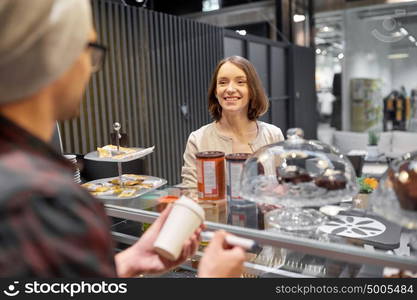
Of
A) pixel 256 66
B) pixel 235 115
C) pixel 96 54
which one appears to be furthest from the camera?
pixel 256 66

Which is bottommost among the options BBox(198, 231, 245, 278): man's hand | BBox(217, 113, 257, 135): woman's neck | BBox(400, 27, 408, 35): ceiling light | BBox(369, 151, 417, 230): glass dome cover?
BBox(198, 231, 245, 278): man's hand

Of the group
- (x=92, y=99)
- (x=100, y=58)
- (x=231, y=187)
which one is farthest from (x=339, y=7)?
(x=100, y=58)

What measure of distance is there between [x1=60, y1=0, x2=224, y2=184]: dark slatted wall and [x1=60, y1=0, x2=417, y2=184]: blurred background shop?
0.01 meters

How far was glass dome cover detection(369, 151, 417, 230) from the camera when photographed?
3.20ft

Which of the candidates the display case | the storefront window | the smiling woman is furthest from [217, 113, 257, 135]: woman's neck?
the storefront window

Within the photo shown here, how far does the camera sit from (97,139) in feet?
12.8

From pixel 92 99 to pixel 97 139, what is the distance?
1.28ft

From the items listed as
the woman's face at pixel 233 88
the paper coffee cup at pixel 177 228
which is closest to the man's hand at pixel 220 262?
the paper coffee cup at pixel 177 228

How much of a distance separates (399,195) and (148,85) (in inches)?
149

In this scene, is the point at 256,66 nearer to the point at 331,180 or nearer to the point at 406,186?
the point at 331,180

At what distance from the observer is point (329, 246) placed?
1.06 m

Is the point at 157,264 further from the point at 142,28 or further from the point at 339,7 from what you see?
the point at 339,7

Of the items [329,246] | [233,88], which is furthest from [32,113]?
[233,88]

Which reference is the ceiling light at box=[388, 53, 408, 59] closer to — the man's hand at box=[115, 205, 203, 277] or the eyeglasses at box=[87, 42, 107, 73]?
the man's hand at box=[115, 205, 203, 277]
